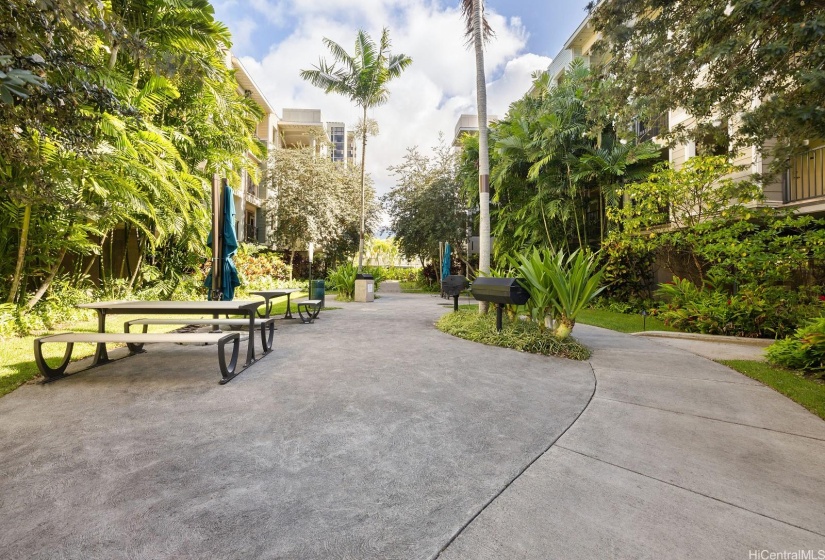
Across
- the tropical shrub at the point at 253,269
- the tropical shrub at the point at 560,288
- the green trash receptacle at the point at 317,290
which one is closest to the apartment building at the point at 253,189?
the tropical shrub at the point at 253,269

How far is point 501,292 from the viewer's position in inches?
227

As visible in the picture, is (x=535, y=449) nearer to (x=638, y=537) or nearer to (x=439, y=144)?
(x=638, y=537)

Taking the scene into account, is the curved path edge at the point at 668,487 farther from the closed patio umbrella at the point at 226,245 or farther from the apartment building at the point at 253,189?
the apartment building at the point at 253,189

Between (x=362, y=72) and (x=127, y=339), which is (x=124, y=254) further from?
(x=362, y=72)

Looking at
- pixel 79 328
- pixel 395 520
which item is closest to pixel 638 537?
pixel 395 520

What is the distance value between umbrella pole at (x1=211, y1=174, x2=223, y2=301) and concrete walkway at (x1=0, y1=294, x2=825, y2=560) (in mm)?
2598

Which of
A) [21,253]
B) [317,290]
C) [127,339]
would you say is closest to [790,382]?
[127,339]

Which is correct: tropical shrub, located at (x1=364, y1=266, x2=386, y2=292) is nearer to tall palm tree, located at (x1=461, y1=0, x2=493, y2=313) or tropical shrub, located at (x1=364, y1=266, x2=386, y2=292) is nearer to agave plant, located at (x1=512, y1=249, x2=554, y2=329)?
tall palm tree, located at (x1=461, y1=0, x2=493, y2=313)

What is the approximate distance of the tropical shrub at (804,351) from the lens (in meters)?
4.25

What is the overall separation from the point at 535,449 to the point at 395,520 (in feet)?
3.73

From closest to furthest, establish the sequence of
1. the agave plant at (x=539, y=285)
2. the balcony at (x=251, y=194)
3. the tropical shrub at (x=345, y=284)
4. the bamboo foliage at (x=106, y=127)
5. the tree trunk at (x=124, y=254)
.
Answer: the bamboo foliage at (x=106, y=127) → the agave plant at (x=539, y=285) → the tree trunk at (x=124, y=254) → the tropical shrub at (x=345, y=284) → the balcony at (x=251, y=194)

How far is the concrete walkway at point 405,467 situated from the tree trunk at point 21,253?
356 centimetres

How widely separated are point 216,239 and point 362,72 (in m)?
11.8

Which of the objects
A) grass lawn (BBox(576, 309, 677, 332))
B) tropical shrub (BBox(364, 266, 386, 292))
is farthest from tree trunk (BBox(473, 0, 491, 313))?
tropical shrub (BBox(364, 266, 386, 292))
